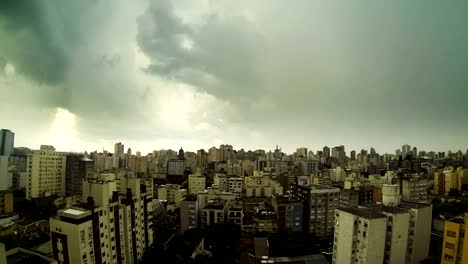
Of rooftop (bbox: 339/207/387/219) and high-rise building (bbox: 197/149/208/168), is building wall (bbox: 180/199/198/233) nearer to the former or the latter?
rooftop (bbox: 339/207/387/219)

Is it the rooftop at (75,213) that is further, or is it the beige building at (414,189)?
the beige building at (414,189)

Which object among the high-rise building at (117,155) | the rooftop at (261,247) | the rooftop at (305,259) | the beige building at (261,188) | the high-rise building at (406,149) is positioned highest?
the high-rise building at (406,149)

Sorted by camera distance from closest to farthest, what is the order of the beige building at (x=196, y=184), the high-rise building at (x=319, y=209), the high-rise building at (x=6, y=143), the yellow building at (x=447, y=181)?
the high-rise building at (x=319, y=209) → the high-rise building at (x=6, y=143) → the beige building at (x=196, y=184) → the yellow building at (x=447, y=181)

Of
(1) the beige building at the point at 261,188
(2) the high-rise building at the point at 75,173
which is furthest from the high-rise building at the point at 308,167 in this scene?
(2) the high-rise building at the point at 75,173

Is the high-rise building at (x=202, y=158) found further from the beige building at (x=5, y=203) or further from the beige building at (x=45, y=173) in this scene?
the beige building at (x=5, y=203)

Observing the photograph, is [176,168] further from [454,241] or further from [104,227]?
[454,241]

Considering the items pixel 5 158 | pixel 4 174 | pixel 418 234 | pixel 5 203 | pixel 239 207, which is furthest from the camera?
pixel 4 174

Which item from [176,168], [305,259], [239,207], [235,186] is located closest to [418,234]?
[305,259]
